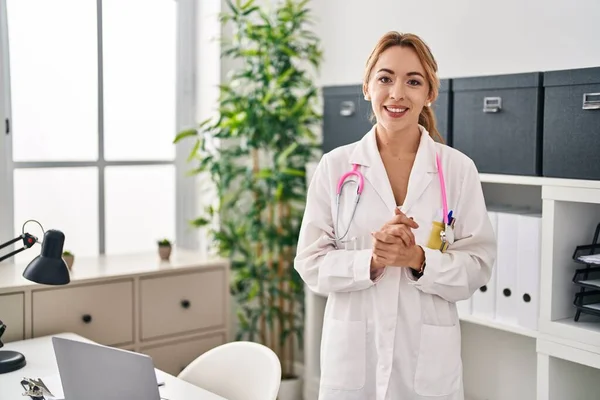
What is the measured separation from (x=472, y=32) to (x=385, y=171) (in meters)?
1.28

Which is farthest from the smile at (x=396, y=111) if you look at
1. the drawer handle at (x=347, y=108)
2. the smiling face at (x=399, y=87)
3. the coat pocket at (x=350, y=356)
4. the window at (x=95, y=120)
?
the window at (x=95, y=120)

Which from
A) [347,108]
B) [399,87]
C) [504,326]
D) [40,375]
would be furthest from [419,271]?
[347,108]

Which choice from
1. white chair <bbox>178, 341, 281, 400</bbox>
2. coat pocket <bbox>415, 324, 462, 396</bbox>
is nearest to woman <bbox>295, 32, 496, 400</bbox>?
coat pocket <bbox>415, 324, 462, 396</bbox>

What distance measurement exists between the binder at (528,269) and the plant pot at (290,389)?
4.51 ft

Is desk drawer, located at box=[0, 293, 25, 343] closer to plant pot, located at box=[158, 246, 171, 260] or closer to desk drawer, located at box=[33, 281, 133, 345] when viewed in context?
desk drawer, located at box=[33, 281, 133, 345]

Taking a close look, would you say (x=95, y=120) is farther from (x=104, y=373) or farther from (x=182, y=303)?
(x=104, y=373)

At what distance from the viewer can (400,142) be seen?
206 centimetres

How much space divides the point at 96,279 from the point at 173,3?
1.53 metres

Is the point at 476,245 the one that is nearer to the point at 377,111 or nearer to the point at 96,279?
the point at 377,111

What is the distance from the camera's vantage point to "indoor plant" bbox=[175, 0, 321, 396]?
11.2 feet

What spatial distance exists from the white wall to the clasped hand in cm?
119

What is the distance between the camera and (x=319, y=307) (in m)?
3.42

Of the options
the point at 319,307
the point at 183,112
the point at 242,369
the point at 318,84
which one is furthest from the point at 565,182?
Answer: the point at 183,112

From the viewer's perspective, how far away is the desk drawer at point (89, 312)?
2.83 meters
